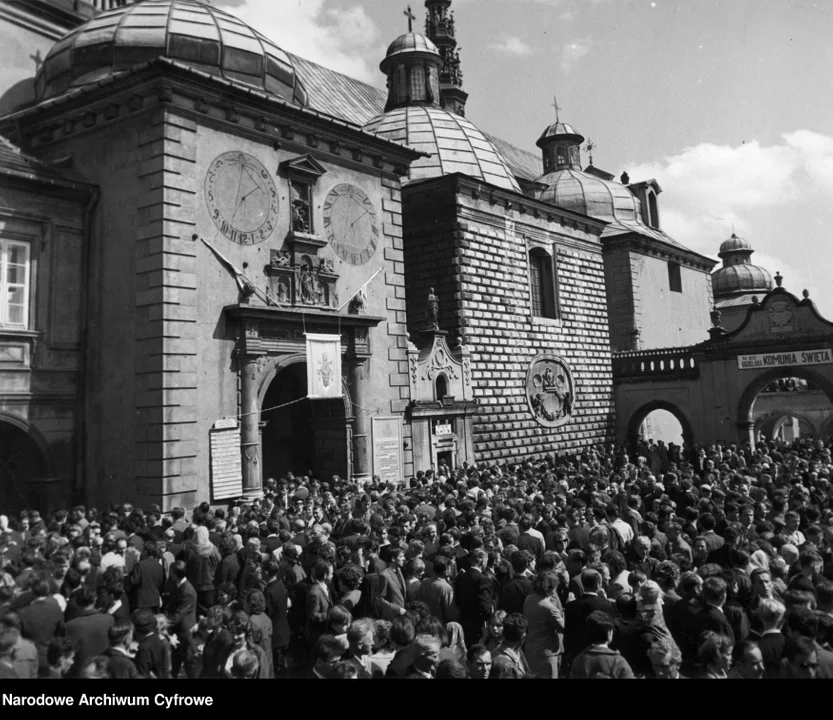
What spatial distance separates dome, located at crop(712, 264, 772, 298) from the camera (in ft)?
158

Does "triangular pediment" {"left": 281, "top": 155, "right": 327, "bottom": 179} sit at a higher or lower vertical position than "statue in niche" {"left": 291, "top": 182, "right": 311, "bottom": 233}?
higher

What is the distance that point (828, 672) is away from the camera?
4.74m

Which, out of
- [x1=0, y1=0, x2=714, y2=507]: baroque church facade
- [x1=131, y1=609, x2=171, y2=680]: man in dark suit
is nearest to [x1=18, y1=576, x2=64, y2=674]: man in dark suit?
[x1=131, y1=609, x2=171, y2=680]: man in dark suit

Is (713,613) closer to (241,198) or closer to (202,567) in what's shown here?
(202,567)

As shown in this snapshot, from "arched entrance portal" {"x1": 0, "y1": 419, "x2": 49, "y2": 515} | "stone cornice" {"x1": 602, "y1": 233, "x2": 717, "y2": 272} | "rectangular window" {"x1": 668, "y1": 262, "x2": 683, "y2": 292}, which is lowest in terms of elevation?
"arched entrance portal" {"x1": 0, "y1": 419, "x2": 49, "y2": 515}

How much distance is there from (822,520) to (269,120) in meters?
13.7

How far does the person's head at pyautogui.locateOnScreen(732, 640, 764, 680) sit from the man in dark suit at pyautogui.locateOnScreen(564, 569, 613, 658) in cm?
139

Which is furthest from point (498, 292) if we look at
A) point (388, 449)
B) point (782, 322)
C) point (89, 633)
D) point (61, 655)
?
point (61, 655)

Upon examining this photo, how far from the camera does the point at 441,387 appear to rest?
2231 cm

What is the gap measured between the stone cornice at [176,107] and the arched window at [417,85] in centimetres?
1138

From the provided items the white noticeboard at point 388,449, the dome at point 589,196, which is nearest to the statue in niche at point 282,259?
the white noticeboard at point 388,449

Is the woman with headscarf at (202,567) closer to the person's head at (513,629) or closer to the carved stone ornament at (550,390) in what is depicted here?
the person's head at (513,629)

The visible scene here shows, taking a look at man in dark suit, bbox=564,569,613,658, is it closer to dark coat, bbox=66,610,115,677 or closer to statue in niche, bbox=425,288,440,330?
dark coat, bbox=66,610,115,677

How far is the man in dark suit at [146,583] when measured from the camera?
26.9 ft
